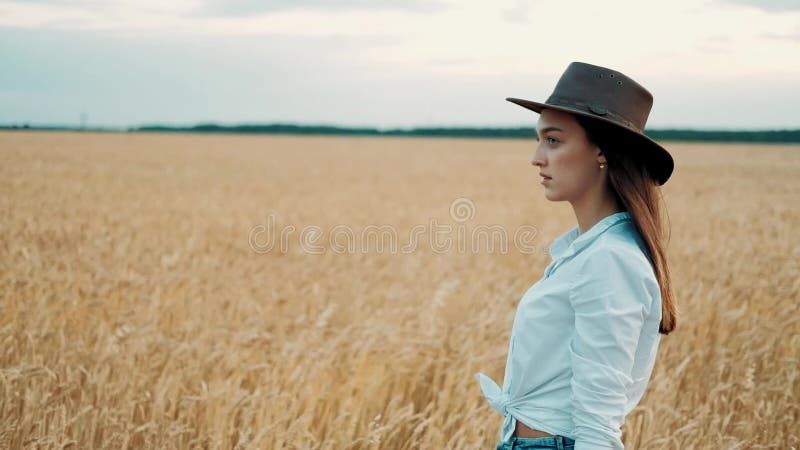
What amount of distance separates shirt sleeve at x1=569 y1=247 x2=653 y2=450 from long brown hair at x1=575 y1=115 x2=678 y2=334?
182 mm

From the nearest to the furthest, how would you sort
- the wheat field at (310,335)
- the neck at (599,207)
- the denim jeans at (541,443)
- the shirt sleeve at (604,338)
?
the shirt sleeve at (604,338) → the denim jeans at (541,443) → the neck at (599,207) → the wheat field at (310,335)

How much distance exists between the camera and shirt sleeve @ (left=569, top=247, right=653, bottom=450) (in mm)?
1512

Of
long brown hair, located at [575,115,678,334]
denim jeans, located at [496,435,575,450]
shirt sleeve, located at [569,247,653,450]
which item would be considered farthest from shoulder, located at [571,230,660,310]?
denim jeans, located at [496,435,575,450]

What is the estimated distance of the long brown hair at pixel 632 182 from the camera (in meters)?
1.70

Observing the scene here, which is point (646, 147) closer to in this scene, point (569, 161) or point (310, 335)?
point (569, 161)

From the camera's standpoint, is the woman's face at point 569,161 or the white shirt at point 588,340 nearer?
the white shirt at point 588,340

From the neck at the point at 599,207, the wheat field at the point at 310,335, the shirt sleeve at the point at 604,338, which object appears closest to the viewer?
the shirt sleeve at the point at 604,338

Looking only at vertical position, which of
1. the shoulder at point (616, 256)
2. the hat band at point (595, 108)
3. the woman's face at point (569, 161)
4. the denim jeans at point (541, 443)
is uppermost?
the hat band at point (595, 108)

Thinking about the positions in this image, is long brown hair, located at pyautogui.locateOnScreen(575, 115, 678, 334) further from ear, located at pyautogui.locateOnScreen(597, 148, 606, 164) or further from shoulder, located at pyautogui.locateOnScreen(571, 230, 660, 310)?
shoulder, located at pyautogui.locateOnScreen(571, 230, 660, 310)

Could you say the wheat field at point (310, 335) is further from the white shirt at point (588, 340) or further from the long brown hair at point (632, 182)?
the long brown hair at point (632, 182)

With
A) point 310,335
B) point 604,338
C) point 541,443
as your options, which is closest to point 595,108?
point 604,338

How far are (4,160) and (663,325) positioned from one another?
27.2 m

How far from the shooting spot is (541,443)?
66.5 inches

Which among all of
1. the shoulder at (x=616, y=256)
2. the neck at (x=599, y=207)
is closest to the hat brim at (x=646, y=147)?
the neck at (x=599, y=207)
